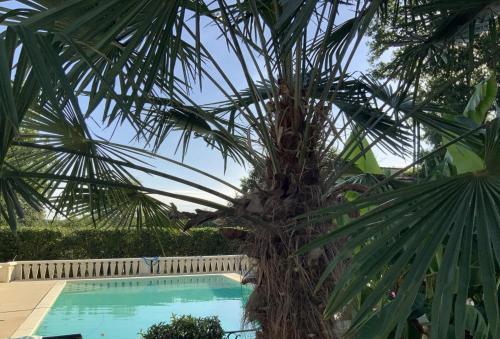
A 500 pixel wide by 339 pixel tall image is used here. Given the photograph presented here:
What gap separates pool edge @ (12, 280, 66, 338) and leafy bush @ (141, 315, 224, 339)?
2.80 meters

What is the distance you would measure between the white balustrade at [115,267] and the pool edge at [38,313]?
168cm

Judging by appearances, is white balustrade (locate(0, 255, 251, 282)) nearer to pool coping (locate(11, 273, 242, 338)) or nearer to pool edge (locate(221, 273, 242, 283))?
pool edge (locate(221, 273, 242, 283))

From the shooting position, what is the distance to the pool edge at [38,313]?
22.6ft

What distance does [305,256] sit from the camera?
106 inches

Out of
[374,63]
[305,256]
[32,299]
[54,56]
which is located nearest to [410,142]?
[305,256]

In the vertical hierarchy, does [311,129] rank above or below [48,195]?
above

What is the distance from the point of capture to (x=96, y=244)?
1505 centimetres

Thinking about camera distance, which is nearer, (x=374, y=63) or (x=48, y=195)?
(x=48, y=195)

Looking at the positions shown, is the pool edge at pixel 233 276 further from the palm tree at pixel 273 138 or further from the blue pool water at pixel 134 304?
the palm tree at pixel 273 138

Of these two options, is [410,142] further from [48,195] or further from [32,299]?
[32,299]

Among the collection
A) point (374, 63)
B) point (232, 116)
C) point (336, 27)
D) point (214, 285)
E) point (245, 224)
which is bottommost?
point (214, 285)

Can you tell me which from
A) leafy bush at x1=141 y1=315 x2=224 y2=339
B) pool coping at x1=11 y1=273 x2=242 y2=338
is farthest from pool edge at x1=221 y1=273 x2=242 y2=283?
leafy bush at x1=141 y1=315 x2=224 y2=339

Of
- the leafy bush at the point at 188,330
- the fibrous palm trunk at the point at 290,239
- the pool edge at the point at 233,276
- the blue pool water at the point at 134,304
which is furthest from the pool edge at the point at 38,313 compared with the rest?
the fibrous palm trunk at the point at 290,239

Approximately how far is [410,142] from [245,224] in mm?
1718
